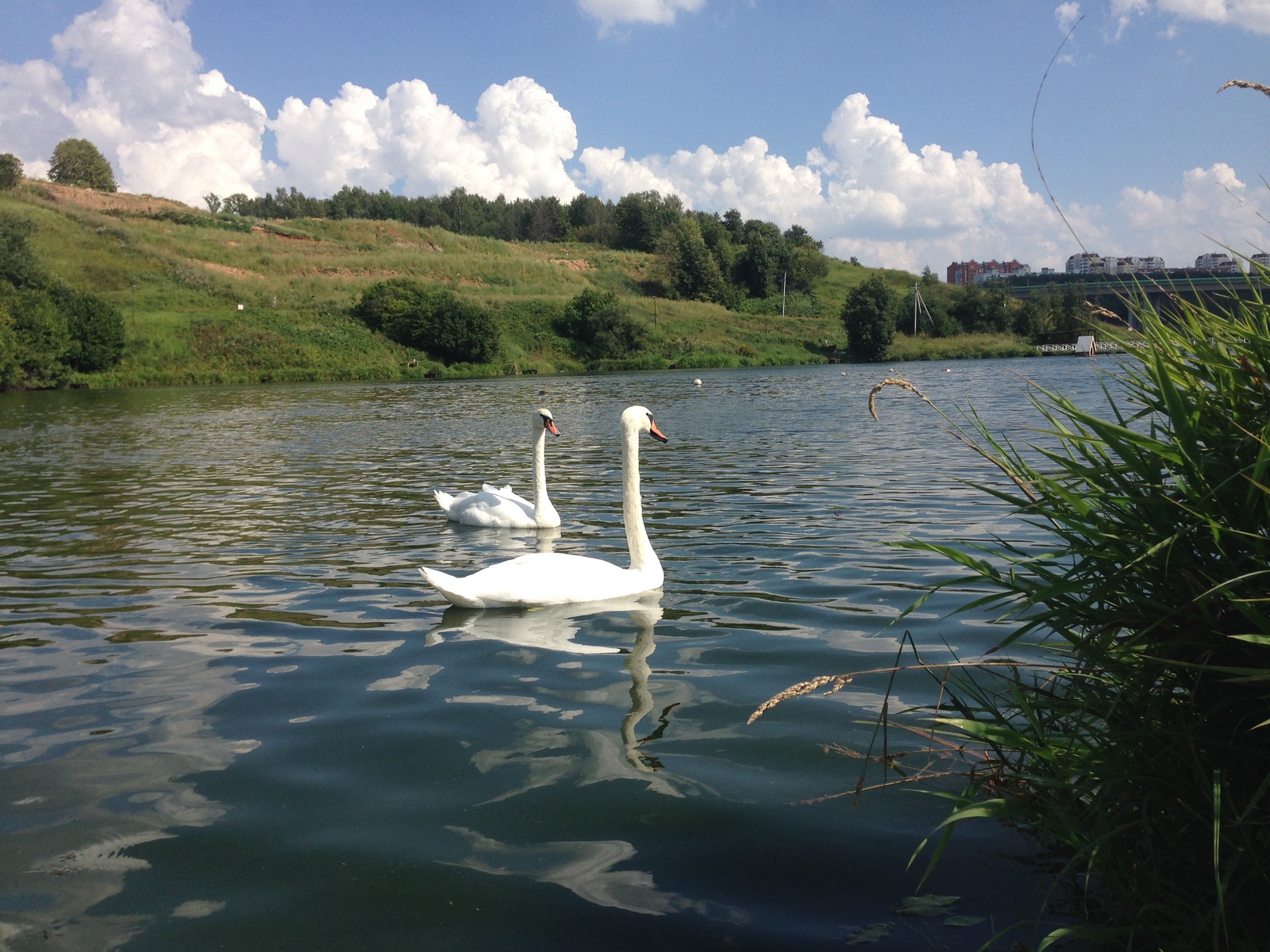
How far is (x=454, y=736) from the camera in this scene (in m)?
4.08

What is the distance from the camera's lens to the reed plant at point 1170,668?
2.00 metres

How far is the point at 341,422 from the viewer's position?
24.6 meters

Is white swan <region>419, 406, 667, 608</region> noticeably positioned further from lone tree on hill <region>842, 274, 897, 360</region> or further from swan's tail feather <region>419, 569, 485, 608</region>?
lone tree on hill <region>842, 274, 897, 360</region>

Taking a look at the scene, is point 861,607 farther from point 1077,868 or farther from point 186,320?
point 186,320

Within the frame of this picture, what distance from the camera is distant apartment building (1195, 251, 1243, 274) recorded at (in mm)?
2869

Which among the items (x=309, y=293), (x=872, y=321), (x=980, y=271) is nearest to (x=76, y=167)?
(x=309, y=293)

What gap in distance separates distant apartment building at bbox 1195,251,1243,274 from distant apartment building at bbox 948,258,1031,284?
9071cm

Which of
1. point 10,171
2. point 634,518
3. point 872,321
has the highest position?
point 10,171

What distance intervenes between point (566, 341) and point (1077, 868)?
6751cm

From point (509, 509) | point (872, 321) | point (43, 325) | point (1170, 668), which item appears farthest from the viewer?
point (872, 321)

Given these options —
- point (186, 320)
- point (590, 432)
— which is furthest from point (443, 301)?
point (590, 432)

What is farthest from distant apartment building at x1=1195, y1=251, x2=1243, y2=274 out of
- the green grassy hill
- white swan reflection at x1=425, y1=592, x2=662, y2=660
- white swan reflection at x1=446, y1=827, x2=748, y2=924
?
the green grassy hill

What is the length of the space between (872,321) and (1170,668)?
77.1 m

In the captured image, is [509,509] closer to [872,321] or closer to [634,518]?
[634,518]
